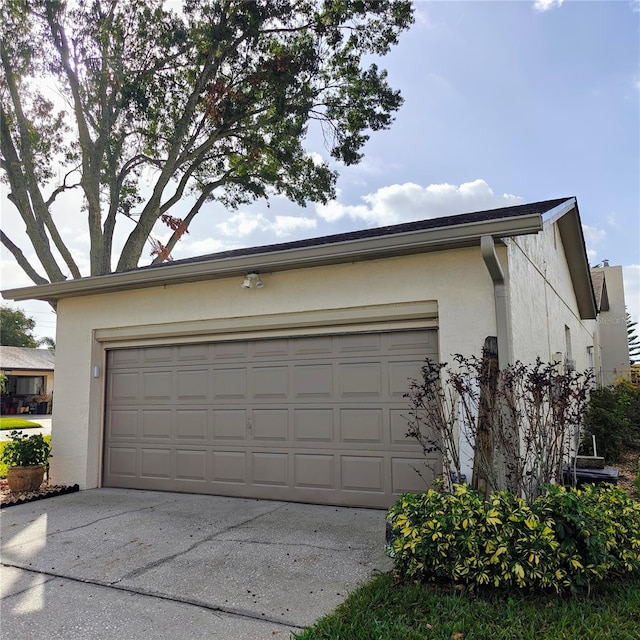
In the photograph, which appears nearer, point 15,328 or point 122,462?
point 122,462

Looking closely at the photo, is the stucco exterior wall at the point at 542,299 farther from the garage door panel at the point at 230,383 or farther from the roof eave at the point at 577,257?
the garage door panel at the point at 230,383

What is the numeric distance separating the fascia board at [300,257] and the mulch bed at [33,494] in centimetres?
283

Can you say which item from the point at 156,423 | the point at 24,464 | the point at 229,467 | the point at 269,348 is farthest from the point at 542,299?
the point at 24,464

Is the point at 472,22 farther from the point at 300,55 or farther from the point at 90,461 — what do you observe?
the point at 90,461

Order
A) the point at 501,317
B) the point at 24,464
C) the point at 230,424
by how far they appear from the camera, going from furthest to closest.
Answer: the point at 24,464, the point at 230,424, the point at 501,317

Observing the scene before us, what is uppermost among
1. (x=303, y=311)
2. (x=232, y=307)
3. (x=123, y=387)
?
(x=232, y=307)

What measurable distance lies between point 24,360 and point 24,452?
989 inches

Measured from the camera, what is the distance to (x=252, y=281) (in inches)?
252

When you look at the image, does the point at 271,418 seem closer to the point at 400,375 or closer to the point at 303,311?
the point at 303,311

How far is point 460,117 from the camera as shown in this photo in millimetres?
9352

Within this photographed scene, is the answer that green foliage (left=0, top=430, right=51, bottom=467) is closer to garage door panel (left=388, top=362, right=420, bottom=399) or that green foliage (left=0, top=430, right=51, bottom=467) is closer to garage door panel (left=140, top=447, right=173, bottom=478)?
garage door panel (left=140, top=447, right=173, bottom=478)

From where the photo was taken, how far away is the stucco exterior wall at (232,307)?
5.46 meters

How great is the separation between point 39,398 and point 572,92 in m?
28.9

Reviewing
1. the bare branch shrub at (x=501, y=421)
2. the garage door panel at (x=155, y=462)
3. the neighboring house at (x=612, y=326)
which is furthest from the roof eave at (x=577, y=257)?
the garage door panel at (x=155, y=462)
